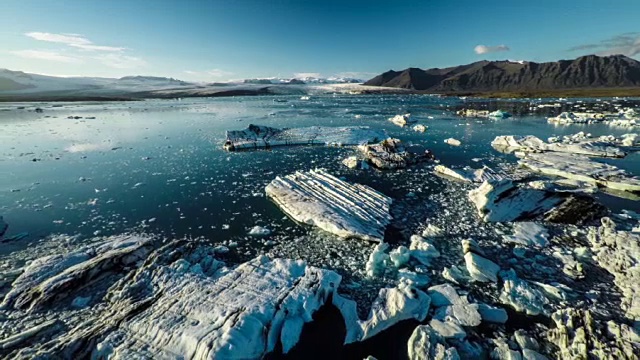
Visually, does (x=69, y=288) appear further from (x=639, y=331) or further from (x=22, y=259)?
(x=639, y=331)

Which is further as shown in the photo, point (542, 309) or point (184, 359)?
point (542, 309)

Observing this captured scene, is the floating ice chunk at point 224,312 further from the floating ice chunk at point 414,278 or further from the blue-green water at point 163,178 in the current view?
the blue-green water at point 163,178

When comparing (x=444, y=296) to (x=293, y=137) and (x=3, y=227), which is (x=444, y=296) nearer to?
(x=3, y=227)

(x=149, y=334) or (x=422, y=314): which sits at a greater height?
(x=149, y=334)

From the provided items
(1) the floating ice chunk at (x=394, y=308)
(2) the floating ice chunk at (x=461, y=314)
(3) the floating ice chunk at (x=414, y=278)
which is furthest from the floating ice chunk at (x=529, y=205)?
(1) the floating ice chunk at (x=394, y=308)

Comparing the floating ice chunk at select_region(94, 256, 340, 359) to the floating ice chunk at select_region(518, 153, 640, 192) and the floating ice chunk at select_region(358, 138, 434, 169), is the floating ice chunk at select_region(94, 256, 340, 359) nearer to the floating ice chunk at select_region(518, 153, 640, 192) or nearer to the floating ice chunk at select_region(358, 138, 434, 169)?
the floating ice chunk at select_region(358, 138, 434, 169)

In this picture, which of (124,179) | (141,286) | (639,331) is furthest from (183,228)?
(639,331)

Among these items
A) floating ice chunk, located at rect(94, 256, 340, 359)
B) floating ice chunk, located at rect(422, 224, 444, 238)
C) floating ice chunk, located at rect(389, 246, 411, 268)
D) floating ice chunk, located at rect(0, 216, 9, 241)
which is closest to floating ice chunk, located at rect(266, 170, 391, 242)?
floating ice chunk, located at rect(389, 246, 411, 268)

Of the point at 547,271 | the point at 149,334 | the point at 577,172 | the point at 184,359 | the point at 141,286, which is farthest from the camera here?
the point at 577,172
